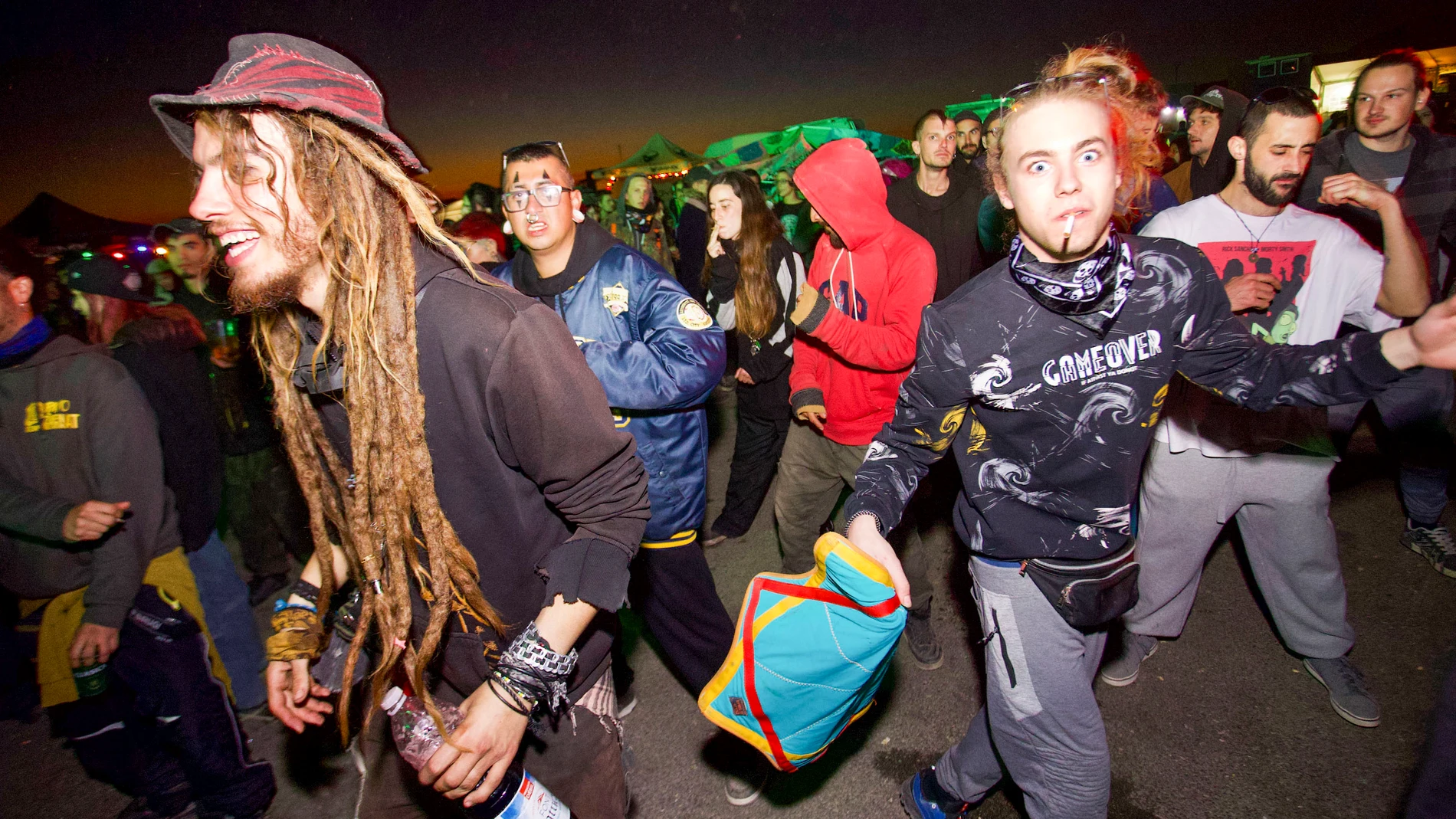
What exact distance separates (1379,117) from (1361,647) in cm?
301

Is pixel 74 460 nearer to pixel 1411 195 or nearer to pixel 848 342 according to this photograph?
pixel 848 342

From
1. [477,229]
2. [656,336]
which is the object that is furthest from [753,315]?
[477,229]

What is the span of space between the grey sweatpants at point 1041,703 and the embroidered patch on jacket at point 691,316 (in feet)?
5.03

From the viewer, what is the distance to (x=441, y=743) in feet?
5.15

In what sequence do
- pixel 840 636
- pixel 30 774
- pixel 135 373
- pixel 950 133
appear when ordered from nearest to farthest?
pixel 840 636
pixel 135 373
pixel 30 774
pixel 950 133

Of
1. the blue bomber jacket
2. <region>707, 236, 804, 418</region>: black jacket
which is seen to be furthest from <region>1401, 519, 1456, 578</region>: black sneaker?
the blue bomber jacket

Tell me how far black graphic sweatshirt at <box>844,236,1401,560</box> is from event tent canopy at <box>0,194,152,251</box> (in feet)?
28.2

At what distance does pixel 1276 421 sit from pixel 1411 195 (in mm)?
2588

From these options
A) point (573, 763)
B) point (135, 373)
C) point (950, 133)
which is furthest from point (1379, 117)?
point (135, 373)

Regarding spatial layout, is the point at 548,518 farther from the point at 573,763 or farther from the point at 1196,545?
the point at 1196,545

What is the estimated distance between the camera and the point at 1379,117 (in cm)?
386

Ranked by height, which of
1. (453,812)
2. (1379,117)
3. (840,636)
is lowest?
(453,812)

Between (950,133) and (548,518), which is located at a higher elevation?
(950,133)

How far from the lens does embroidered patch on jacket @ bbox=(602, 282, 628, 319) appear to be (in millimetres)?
2990
